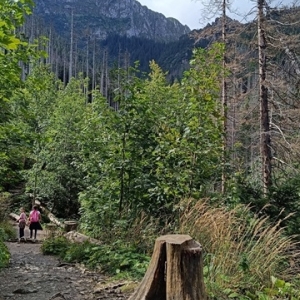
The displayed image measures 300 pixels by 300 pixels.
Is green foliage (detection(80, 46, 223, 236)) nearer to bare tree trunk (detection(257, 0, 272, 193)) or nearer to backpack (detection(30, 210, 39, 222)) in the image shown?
bare tree trunk (detection(257, 0, 272, 193))

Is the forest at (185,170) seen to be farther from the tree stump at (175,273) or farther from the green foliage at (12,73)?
the tree stump at (175,273)

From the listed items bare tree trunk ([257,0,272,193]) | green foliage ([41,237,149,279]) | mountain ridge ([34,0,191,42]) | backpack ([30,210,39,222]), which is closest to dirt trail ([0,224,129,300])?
green foliage ([41,237,149,279])

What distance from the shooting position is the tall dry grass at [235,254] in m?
4.66

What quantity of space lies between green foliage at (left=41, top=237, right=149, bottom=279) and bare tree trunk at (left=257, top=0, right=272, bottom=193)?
4191 mm

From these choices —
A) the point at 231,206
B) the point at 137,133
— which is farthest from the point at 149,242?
the point at 137,133

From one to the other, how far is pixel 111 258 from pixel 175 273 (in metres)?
3.84

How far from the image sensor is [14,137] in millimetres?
5461

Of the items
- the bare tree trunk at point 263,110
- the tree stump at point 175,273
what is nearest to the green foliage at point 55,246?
the bare tree trunk at point 263,110

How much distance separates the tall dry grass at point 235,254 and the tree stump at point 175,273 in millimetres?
1668

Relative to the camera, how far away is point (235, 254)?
4.99m

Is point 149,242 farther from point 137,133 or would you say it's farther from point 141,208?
point 137,133

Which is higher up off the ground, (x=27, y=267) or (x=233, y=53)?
(x=233, y=53)

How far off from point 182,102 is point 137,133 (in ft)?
3.89

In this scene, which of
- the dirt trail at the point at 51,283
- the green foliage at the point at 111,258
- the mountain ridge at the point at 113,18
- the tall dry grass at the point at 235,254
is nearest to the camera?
the tall dry grass at the point at 235,254
